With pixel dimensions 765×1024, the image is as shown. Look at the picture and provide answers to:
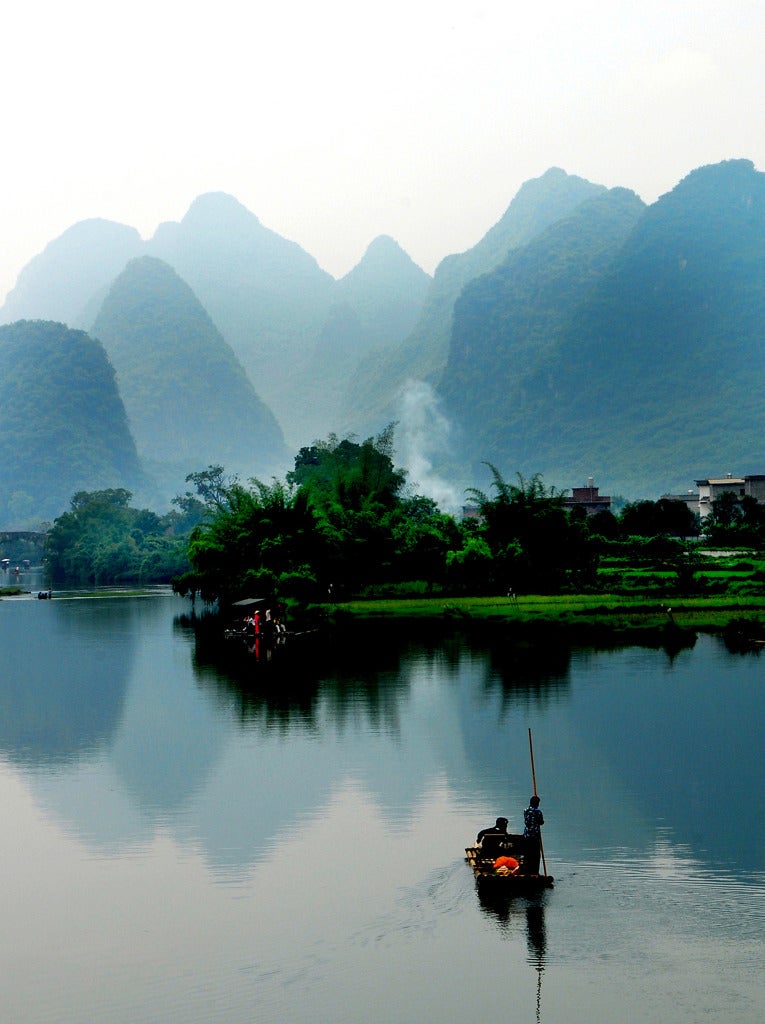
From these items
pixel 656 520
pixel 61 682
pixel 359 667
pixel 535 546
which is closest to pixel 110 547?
pixel 656 520

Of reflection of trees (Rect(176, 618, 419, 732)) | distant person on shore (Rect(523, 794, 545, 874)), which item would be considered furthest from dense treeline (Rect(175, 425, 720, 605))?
distant person on shore (Rect(523, 794, 545, 874))

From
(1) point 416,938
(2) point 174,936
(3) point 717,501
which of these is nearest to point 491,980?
(1) point 416,938

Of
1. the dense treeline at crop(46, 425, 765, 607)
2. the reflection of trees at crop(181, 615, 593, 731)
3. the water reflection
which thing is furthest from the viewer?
the dense treeline at crop(46, 425, 765, 607)

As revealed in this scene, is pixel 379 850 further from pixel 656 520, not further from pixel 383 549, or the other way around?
pixel 656 520

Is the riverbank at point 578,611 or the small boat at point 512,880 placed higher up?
the riverbank at point 578,611

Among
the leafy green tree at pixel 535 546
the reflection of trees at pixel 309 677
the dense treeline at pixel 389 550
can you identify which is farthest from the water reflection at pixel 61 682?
the leafy green tree at pixel 535 546

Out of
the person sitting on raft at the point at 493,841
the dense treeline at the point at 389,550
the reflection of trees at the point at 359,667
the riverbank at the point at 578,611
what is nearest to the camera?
the person sitting on raft at the point at 493,841

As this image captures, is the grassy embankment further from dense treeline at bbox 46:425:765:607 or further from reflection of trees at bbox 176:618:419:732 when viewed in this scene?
reflection of trees at bbox 176:618:419:732

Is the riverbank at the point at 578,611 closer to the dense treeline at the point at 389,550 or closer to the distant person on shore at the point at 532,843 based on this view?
the dense treeline at the point at 389,550

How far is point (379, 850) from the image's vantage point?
2038 centimetres

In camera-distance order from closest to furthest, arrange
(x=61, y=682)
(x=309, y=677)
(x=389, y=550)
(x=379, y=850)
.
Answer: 1. (x=379, y=850)
2. (x=309, y=677)
3. (x=61, y=682)
4. (x=389, y=550)

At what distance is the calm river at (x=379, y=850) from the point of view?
15133 mm

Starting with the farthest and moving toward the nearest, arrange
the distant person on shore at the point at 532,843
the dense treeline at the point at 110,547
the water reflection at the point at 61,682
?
the dense treeline at the point at 110,547 → the water reflection at the point at 61,682 → the distant person on shore at the point at 532,843

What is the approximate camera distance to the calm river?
49.6 feet
